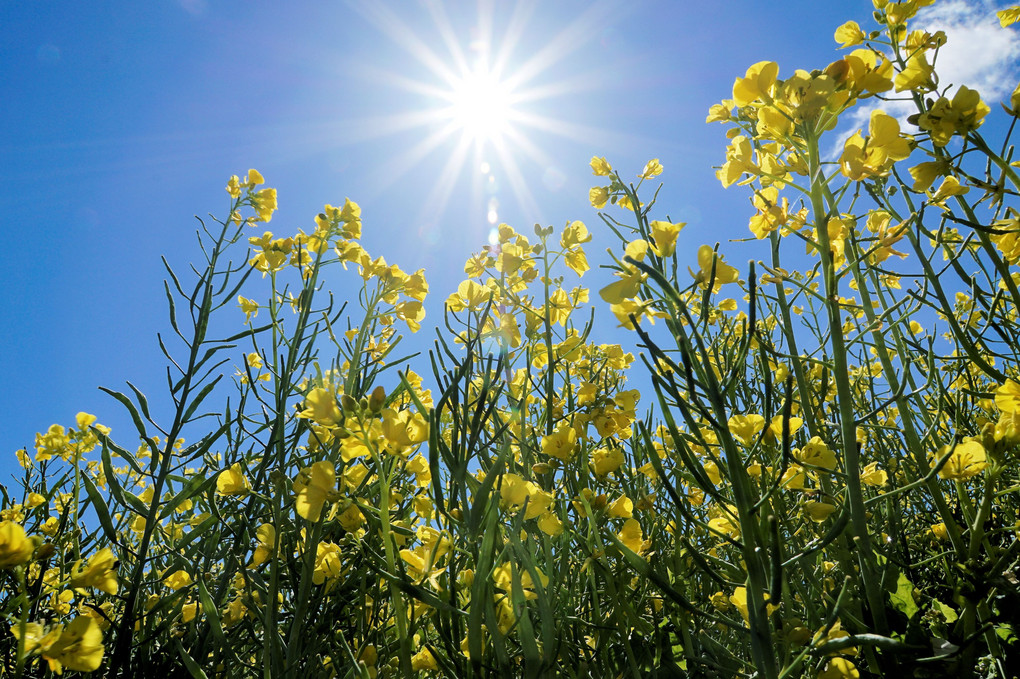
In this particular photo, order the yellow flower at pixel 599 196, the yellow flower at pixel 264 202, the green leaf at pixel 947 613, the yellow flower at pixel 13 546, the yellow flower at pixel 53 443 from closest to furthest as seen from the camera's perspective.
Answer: the yellow flower at pixel 13 546, the green leaf at pixel 947 613, the yellow flower at pixel 599 196, the yellow flower at pixel 264 202, the yellow flower at pixel 53 443

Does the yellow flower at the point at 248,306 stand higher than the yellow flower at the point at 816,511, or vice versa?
the yellow flower at the point at 248,306

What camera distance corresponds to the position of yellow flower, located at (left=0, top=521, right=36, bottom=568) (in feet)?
2.90

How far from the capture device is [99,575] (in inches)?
46.3

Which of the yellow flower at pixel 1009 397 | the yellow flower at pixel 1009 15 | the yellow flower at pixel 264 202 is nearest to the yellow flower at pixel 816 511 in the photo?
the yellow flower at pixel 1009 397

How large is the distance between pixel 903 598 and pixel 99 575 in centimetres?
186

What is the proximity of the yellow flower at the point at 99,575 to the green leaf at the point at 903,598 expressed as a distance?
180 cm

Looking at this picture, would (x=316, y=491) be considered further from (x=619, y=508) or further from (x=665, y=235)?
(x=665, y=235)

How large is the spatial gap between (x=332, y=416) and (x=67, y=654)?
633 millimetres

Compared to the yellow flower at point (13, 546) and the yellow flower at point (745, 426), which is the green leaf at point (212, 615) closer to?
the yellow flower at point (13, 546)

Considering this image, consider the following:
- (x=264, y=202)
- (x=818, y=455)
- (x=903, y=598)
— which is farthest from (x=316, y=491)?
(x=264, y=202)

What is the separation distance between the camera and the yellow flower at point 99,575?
116 centimetres

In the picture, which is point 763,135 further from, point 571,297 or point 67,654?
point 67,654

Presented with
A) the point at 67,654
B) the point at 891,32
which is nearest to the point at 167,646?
the point at 67,654

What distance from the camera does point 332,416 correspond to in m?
0.93
